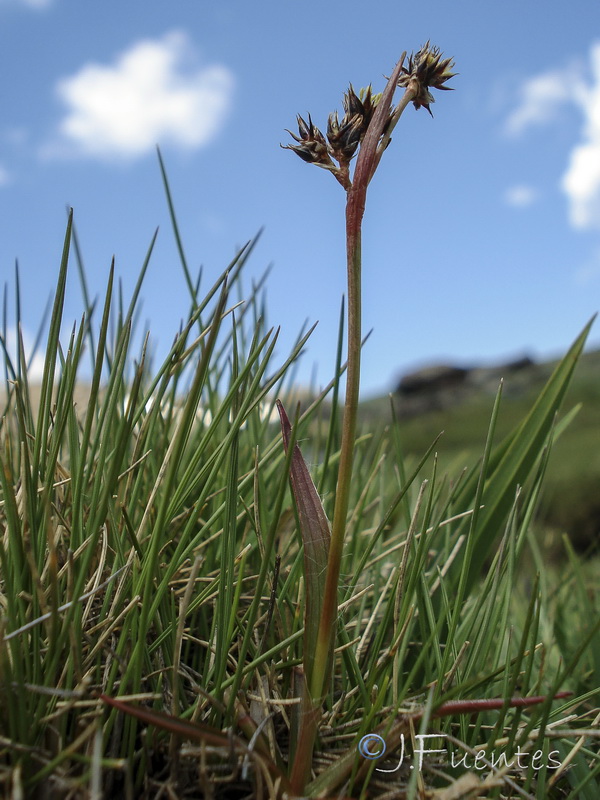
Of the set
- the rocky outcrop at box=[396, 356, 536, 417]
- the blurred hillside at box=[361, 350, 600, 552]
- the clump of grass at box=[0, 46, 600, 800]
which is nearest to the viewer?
the clump of grass at box=[0, 46, 600, 800]

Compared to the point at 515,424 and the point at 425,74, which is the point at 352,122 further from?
the point at 515,424

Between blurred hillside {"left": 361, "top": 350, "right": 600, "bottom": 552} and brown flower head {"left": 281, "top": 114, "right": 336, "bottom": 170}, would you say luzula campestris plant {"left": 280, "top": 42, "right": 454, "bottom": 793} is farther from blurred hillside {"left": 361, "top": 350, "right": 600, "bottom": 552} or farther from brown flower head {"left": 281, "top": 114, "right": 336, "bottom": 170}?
blurred hillside {"left": 361, "top": 350, "right": 600, "bottom": 552}

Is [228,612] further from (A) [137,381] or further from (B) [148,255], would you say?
(B) [148,255]

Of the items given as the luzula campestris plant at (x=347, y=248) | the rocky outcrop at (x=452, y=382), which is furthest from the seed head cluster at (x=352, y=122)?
the rocky outcrop at (x=452, y=382)

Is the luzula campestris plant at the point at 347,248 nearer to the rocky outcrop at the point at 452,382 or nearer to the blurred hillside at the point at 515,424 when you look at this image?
the blurred hillside at the point at 515,424

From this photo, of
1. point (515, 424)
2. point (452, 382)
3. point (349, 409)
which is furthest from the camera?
point (452, 382)

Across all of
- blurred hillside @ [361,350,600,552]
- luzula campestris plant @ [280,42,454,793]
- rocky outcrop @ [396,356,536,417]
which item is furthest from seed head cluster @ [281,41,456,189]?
rocky outcrop @ [396,356,536,417]

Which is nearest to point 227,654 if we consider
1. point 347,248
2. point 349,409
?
point 349,409
